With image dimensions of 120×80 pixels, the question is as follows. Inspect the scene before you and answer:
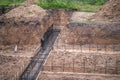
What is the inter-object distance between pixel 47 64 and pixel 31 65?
1890 millimetres

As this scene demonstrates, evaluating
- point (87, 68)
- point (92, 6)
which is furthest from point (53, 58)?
point (92, 6)

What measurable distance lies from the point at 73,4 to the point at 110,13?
24.3ft

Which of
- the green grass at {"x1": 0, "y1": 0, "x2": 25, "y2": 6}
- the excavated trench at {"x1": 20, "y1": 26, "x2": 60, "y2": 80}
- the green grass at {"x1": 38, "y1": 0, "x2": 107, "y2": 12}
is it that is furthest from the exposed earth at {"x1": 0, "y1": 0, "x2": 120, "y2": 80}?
the green grass at {"x1": 0, "y1": 0, "x2": 25, "y2": 6}

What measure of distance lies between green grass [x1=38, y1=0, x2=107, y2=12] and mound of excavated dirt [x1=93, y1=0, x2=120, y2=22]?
3.89 meters

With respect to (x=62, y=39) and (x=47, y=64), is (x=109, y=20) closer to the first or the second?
(x=62, y=39)

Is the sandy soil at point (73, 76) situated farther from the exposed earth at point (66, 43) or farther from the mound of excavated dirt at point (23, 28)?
the mound of excavated dirt at point (23, 28)

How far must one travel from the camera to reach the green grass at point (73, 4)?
33.3 m

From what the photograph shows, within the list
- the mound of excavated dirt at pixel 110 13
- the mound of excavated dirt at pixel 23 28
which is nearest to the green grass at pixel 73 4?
the mound of excavated dirt at pixel 23 28

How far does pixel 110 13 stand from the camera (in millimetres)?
28266

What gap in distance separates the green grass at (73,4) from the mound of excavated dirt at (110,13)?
3887mm

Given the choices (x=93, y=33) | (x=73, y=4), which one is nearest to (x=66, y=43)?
(x=93, y=33)

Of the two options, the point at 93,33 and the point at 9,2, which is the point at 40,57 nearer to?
the point at 93,33

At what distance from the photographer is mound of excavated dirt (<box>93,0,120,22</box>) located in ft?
91.2

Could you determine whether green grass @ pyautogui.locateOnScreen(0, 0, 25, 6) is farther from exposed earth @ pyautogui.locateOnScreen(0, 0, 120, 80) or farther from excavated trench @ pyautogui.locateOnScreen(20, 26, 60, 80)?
excavated trench @ pyautogui.locateOnScreen(20, 26, 60, 80)
